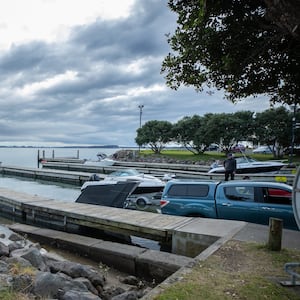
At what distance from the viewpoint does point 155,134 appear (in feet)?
167

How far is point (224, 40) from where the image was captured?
5.68 meters

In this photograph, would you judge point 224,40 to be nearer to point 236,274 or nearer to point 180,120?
point 236,274

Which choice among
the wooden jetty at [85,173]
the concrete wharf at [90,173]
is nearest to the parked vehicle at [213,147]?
the concrete wharf at [90,173]

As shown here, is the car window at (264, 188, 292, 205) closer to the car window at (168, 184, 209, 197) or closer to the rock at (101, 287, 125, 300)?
the car window at (168, 184, 209, 197)

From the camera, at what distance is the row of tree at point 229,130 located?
1399 inches

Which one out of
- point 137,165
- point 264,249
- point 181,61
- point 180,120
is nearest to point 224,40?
point 181,61

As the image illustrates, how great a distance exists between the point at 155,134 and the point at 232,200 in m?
42.3

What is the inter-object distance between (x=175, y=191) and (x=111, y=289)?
4.27 metres

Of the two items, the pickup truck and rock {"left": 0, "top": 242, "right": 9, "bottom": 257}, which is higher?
the pickup truck

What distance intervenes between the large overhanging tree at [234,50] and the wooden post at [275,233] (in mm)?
2785

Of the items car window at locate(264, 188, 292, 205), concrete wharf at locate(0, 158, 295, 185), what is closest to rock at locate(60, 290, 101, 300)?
car window at locate(264, 188, 292, 205)

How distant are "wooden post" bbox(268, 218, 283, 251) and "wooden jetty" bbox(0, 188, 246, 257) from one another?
1265 millimetres

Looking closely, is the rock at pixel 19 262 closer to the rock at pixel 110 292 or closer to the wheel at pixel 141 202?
the rock at pixel 110 292

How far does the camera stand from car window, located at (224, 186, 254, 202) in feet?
27.8
